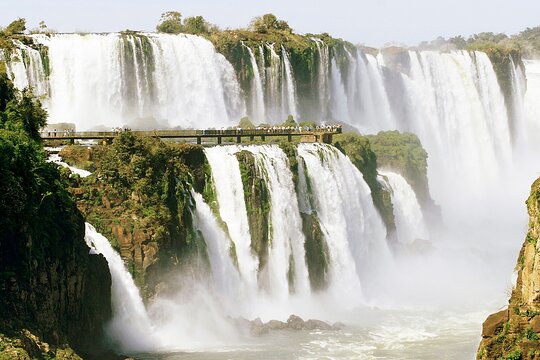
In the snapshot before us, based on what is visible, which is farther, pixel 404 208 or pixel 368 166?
pixel 404 208

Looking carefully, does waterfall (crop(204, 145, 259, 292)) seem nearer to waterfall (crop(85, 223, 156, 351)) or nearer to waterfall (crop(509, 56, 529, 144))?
waterfall (crop(85, 223, 156, 351))

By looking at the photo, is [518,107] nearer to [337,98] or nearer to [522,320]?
[337,98]

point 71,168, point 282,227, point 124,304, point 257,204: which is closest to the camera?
point 124,304

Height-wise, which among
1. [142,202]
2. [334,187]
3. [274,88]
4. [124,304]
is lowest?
[124,304]

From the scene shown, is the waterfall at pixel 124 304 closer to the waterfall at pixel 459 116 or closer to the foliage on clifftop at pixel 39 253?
the foliage on clifftop at pixel 39 253

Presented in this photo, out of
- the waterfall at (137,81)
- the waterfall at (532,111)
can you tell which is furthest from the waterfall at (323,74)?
the waterfall at (532,111)

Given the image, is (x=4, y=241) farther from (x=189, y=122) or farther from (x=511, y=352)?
(x=189, y=122)

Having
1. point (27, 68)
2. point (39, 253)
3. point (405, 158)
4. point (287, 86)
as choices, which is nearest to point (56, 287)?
point (39, 253)
